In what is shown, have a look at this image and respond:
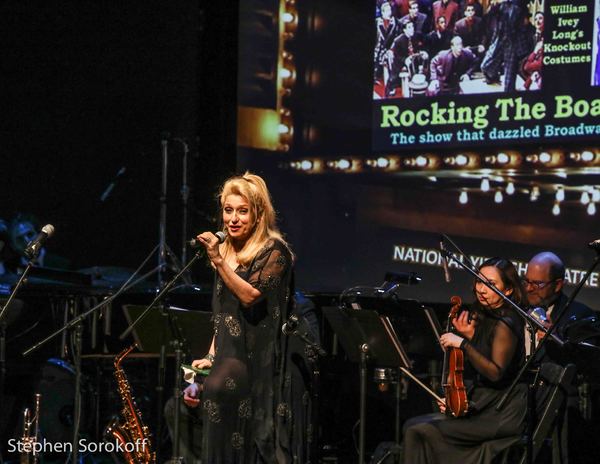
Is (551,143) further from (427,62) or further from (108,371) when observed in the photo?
(108,371)

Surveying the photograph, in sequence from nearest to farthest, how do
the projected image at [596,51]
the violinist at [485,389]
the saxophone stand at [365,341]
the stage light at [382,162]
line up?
the violinist at [485,389]
the saxophone stand at [365,341]
the projected image at [596,51]
the stage light at [382,162]

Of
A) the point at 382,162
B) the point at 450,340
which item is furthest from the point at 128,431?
the point at 382,162

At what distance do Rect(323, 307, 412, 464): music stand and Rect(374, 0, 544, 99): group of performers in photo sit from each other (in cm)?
226

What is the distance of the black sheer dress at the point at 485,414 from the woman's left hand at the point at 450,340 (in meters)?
0.07

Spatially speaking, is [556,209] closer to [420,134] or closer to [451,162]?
[451,162]

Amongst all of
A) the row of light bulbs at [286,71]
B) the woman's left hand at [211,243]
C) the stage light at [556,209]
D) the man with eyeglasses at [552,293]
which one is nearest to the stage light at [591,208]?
the stage light at [556,209]

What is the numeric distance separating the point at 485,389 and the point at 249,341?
1621mm

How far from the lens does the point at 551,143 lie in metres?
7.41

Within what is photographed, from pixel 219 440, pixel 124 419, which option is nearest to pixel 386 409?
pixel 124 419

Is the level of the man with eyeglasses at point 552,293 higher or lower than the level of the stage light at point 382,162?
lower

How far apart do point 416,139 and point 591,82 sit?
4.46 ft

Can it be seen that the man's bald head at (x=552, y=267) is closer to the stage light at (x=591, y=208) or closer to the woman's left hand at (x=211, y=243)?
the stage light at (x=591, y=208)

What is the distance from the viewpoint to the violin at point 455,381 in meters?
5.61

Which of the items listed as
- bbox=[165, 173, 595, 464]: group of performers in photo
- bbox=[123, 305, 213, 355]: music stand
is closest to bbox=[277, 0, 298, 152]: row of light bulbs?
bbox=[123, 305, 213, 355]: music stand
